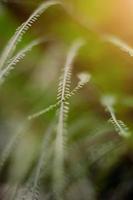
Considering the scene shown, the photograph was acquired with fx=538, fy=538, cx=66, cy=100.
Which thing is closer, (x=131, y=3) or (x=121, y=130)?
(x=121, y=130)

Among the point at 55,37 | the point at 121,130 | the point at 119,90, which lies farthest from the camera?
the point at 55,37

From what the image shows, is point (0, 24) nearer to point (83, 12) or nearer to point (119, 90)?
point (83, 12)

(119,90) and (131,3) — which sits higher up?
(131,3)

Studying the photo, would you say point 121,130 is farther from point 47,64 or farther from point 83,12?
point 47,64

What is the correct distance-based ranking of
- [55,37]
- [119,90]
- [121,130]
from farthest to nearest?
[55,37], [119,90], [121,130]

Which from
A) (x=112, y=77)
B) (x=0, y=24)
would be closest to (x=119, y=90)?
(x=112, y=77)

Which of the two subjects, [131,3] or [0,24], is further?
[0,24]

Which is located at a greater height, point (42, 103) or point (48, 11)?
point (48, 11)

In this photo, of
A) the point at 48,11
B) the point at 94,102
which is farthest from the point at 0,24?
the point at 94,102
